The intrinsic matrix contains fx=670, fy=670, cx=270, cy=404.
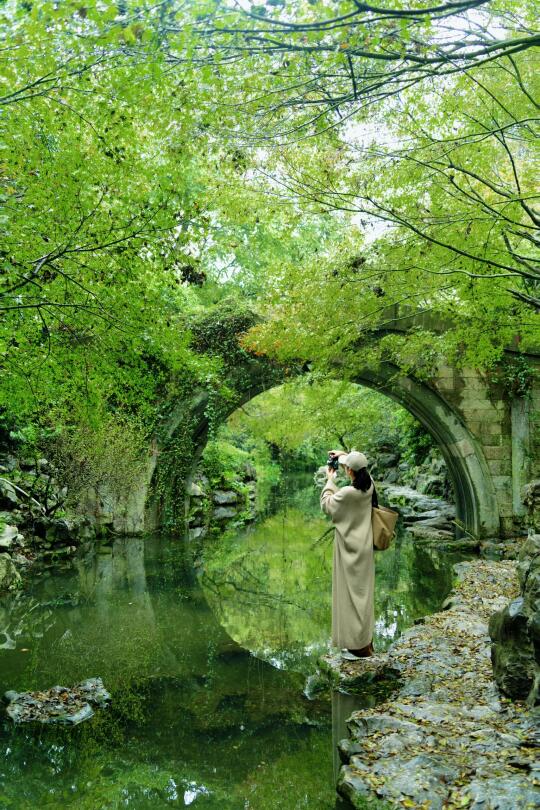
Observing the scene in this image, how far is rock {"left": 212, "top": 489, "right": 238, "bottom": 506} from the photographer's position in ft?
60.9

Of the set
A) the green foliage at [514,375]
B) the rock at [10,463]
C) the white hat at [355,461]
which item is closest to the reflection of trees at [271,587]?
the white hat at [355,461]

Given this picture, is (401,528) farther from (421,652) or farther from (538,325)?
(421,652)

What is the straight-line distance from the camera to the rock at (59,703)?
4262mm

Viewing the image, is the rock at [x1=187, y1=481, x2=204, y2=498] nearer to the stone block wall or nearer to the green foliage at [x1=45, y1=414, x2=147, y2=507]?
the green foliage at [x1=45, y1=414, x2=147, y2=507]

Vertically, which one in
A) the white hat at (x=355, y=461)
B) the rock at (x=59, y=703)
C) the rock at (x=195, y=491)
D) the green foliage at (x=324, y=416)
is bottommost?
the rock at (x=59, y=703)

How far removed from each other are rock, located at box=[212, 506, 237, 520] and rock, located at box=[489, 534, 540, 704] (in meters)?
12.7

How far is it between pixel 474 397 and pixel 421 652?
7938 mm

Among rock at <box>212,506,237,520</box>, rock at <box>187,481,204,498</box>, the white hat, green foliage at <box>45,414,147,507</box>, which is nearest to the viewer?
the white hat

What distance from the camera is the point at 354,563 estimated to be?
4.93 meters

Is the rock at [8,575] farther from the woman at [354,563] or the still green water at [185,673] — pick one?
the woman at [354,563]

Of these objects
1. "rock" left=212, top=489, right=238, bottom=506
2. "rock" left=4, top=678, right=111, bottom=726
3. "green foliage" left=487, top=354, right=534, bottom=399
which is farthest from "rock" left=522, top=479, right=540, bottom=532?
"rock" left=212, top=489, right=238, bottom=506

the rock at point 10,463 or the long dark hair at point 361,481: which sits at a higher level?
the rock at point 10,463

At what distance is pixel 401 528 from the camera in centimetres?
1482

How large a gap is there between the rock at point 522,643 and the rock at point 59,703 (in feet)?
8.55
